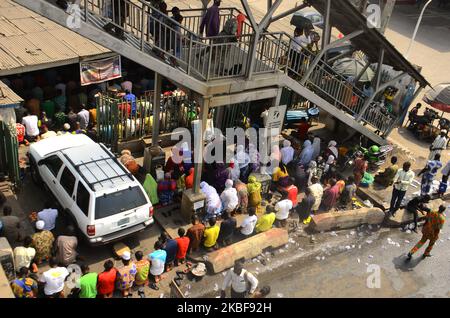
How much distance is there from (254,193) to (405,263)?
3.92 meters

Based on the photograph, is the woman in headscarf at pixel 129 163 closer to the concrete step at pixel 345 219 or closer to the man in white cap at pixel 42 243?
the man in white cap at pixel 42 243

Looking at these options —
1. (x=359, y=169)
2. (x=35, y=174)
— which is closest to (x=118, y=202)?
(x=35, y=174)

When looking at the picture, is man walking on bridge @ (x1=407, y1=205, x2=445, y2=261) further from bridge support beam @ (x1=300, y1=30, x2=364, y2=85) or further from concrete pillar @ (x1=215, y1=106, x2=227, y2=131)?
concrete pillar @ (x1=215, y1=106, x2=227, y2=131)

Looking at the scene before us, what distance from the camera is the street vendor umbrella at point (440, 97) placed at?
50.4 ft

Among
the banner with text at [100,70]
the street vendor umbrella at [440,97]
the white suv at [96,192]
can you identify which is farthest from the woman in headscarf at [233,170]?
the street vendor umbrella at [440,97]

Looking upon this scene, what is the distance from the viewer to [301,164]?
44.8 ft

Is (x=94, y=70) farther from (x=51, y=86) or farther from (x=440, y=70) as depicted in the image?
(x=440, y=70)

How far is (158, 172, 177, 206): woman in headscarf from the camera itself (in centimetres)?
1175

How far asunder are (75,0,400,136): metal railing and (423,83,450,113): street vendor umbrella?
2.63 meters

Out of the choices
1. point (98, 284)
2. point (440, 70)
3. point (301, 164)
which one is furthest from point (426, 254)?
point (440, 70)

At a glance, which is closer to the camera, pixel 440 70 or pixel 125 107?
pixel 125 107
